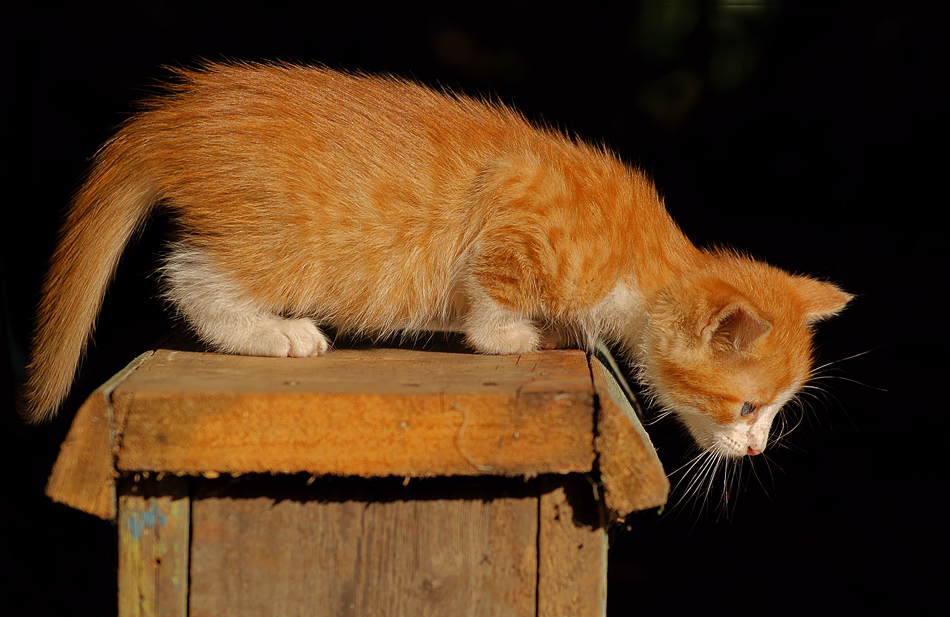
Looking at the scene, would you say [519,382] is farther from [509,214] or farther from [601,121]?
[601,121]

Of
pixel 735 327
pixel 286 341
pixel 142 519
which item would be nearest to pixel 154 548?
pixel 142 519

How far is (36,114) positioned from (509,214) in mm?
1495

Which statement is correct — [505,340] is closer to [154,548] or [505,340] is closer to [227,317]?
[227,317]

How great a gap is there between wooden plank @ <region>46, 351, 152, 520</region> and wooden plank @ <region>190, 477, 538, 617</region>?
0.16 meters

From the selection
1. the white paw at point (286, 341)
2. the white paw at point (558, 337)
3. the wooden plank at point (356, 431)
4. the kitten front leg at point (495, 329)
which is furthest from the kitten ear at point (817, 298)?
the white paw at point (286, 341)

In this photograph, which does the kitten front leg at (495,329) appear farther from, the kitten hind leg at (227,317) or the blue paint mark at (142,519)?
the blue paint mark at (142,519)

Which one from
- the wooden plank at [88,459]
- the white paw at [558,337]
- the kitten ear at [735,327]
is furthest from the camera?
the white paw at [558,337]

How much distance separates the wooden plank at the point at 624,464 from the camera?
1.30 metres

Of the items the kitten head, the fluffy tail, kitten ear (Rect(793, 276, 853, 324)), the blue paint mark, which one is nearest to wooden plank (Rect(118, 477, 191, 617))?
the blue paint mark

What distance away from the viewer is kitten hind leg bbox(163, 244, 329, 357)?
176cm

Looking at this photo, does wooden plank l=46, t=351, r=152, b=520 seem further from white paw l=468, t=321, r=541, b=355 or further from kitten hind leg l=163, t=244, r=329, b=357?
white paw l=468, t=321, r=541, b=355

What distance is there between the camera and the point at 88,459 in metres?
1.30

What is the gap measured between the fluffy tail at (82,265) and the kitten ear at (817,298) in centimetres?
150

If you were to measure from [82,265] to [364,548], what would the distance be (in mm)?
910
